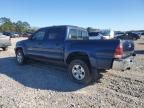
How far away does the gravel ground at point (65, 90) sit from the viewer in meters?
5.21

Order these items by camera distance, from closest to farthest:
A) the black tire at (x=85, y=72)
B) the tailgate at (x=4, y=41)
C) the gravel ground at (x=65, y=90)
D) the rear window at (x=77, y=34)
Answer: the gravel ground at (x=65, y=90) < the black tire at (x=85, y=72) < the rear window at (x=77, y=34) < the tailgate at (x=4, y=41)

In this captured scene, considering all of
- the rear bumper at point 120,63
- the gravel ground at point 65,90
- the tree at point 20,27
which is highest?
the tree at point 20,27

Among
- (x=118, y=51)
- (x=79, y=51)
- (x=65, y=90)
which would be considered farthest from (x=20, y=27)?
(x=118, y=51)

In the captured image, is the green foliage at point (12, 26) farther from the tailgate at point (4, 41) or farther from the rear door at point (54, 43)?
the rear door at point (54, 43)

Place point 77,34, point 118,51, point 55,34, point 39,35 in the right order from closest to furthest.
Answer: point 118,51
point 55,34
point 77,34
point 39,35

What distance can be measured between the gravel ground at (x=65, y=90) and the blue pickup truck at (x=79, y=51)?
55 centimetres

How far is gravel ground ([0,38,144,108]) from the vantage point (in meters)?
5.21

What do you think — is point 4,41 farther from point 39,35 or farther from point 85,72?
point 85,72

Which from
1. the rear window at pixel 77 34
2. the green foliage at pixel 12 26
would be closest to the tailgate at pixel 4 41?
the rear window at pixel 77 34

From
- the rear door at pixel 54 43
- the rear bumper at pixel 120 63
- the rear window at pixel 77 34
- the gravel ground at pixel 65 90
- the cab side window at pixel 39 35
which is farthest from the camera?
the cab side window at pixel 39 35

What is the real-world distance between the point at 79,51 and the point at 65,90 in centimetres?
138

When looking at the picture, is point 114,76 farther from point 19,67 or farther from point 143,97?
point 19,67

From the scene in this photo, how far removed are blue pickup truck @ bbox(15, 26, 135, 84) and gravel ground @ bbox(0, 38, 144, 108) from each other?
21.5 inches

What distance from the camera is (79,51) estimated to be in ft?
22.7
